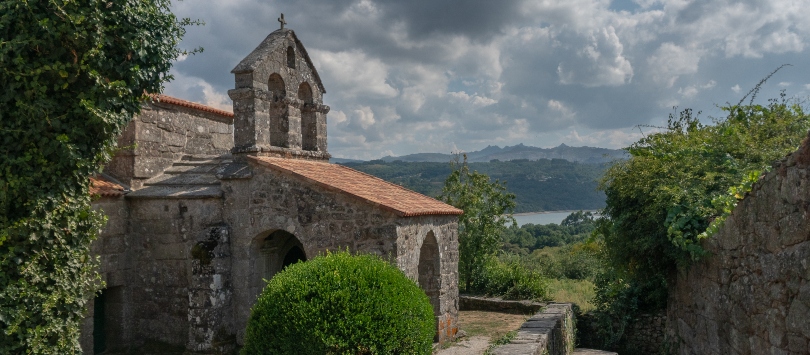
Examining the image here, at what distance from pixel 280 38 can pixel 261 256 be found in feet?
14.1

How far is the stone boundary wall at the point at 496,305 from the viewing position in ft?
49.7

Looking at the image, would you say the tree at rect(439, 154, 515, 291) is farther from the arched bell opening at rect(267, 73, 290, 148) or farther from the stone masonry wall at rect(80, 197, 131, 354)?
the stone masonry wall at rect(80, 197, 131, 354)

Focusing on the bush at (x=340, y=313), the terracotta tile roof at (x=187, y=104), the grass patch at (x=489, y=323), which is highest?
the terracotta tile roof at (x=187, y=104)

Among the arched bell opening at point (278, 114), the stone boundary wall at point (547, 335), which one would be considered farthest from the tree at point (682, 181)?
the arched bell opening at point (278, 114)

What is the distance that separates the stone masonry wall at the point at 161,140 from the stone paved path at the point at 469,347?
645 centimetres

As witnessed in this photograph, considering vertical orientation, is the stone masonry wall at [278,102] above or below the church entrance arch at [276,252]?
above

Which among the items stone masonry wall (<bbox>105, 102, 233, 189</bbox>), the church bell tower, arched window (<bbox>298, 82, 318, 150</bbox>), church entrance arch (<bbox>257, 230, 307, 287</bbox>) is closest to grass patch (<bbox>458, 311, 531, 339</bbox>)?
church entrance arch (<bbox>257, 230, 307, 287</bbox>)

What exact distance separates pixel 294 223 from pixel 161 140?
3.68m

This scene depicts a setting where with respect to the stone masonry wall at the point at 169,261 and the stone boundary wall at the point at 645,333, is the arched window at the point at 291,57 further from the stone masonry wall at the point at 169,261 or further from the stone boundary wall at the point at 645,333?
the stone boundary wall at the point at 645,333

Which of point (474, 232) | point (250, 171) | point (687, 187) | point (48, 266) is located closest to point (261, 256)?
point (250, 171)

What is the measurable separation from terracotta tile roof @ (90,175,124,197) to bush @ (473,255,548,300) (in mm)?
10242

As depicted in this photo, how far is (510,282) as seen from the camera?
16812mm

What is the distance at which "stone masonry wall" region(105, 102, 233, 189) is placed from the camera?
35.5 ft

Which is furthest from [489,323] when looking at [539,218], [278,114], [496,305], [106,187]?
[539,218]
